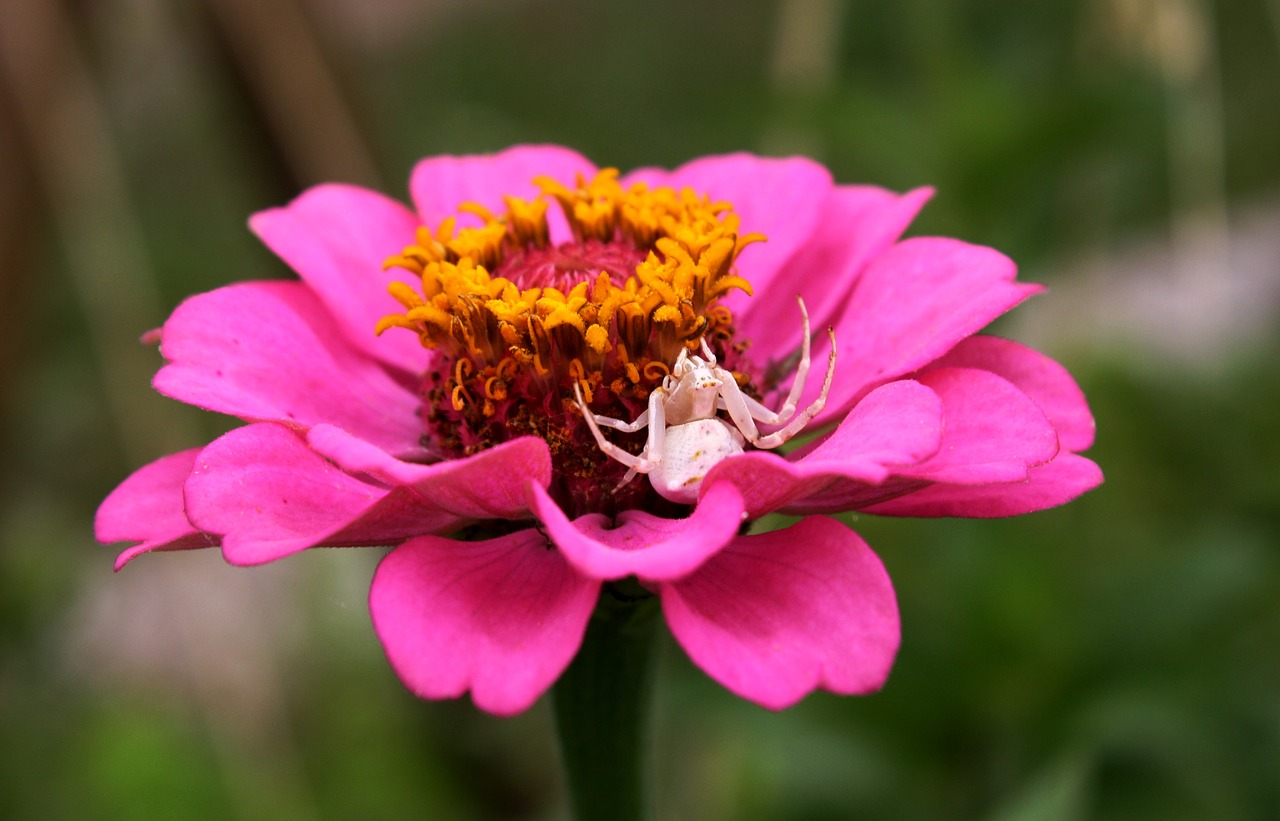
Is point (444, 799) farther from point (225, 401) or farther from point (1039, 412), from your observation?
point (1039, 412)

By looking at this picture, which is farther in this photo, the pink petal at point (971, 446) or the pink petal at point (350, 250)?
the pink petal at point (350, 250)

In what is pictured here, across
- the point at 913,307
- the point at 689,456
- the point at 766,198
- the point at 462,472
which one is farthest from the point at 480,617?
the point at 766,198

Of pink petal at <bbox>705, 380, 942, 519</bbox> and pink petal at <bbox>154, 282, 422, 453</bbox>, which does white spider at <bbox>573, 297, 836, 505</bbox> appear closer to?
pink petal at <bbox>705, 380, 942, 519</bbox>

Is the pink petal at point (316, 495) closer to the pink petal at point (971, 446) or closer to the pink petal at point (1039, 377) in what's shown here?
the pink petal at point (971, 446)

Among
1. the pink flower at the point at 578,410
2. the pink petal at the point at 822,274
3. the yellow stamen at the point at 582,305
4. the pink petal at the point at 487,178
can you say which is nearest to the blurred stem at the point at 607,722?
the pink flower at the point at 578,410

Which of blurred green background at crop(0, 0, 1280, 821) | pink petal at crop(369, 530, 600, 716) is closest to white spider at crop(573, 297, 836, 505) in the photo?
pink petal at crop(369, 530, 600, 716)

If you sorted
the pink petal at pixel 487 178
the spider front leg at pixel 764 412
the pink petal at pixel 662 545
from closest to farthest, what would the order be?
1. the pink petal at pixel 662 545
2. the spider front leg at pixel 764 412
3. the pink petal at pixel 487 178

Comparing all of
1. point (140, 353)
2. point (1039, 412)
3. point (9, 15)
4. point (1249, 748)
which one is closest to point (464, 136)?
point (140, 353)
